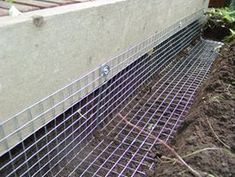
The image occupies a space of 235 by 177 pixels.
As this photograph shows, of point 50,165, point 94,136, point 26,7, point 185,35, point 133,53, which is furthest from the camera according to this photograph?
point 185,35

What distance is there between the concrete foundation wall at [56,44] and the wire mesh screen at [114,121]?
0.13 metres

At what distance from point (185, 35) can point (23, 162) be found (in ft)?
14.3

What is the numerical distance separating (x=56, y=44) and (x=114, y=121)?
1.40m

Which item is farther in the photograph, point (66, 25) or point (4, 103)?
point (66, 25)

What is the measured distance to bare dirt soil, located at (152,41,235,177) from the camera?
165 centimetres

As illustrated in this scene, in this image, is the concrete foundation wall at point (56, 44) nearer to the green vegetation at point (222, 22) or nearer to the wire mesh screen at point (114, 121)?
the wire mesh screen at point (114, 121)

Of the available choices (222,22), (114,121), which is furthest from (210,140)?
(222,22)

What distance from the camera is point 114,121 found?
3.62 m

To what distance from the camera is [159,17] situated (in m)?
4.55

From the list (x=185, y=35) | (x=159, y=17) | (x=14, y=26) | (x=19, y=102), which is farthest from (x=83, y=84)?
(x=185, y=35)

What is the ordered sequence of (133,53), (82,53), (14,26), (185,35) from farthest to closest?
(185,35) → (133,53) → (82,53) → (14,26)

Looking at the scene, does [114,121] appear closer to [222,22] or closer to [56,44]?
[56,44]

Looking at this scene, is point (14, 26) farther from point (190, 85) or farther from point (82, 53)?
point (190, 85)

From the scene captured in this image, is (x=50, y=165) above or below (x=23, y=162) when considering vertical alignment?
below
